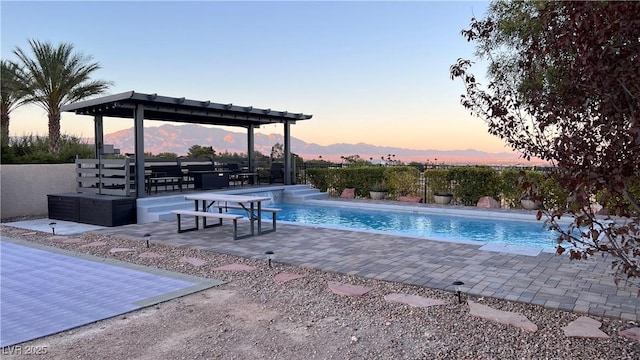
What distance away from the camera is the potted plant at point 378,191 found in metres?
13.8

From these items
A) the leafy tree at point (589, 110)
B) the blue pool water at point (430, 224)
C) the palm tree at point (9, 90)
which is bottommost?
the blue pool water at point (430, 224)

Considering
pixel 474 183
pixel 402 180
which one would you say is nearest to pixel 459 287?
pixel 474 183

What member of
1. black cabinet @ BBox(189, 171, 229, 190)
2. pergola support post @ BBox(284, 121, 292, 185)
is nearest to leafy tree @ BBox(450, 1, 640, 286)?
black cabinet @ BBox(189, 171, 229, 190)

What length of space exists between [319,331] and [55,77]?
15733 mm

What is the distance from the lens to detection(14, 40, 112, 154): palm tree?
15141 millimetres

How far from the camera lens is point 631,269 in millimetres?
2389

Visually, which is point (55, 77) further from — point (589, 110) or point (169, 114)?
point (589, 110)

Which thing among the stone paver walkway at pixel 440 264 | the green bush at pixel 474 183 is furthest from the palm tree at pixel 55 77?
the green bush at pixel 474 183

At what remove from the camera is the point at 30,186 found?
10.6m

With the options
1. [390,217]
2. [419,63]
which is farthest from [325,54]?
[390,217]

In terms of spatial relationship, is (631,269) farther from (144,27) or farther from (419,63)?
(144,27)

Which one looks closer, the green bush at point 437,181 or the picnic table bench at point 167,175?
the picnic table bench at point 167,175

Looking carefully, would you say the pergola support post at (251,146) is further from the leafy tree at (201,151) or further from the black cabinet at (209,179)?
→ the leafy tree at (201,151)

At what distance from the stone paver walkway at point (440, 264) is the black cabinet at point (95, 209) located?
99 centimetres
